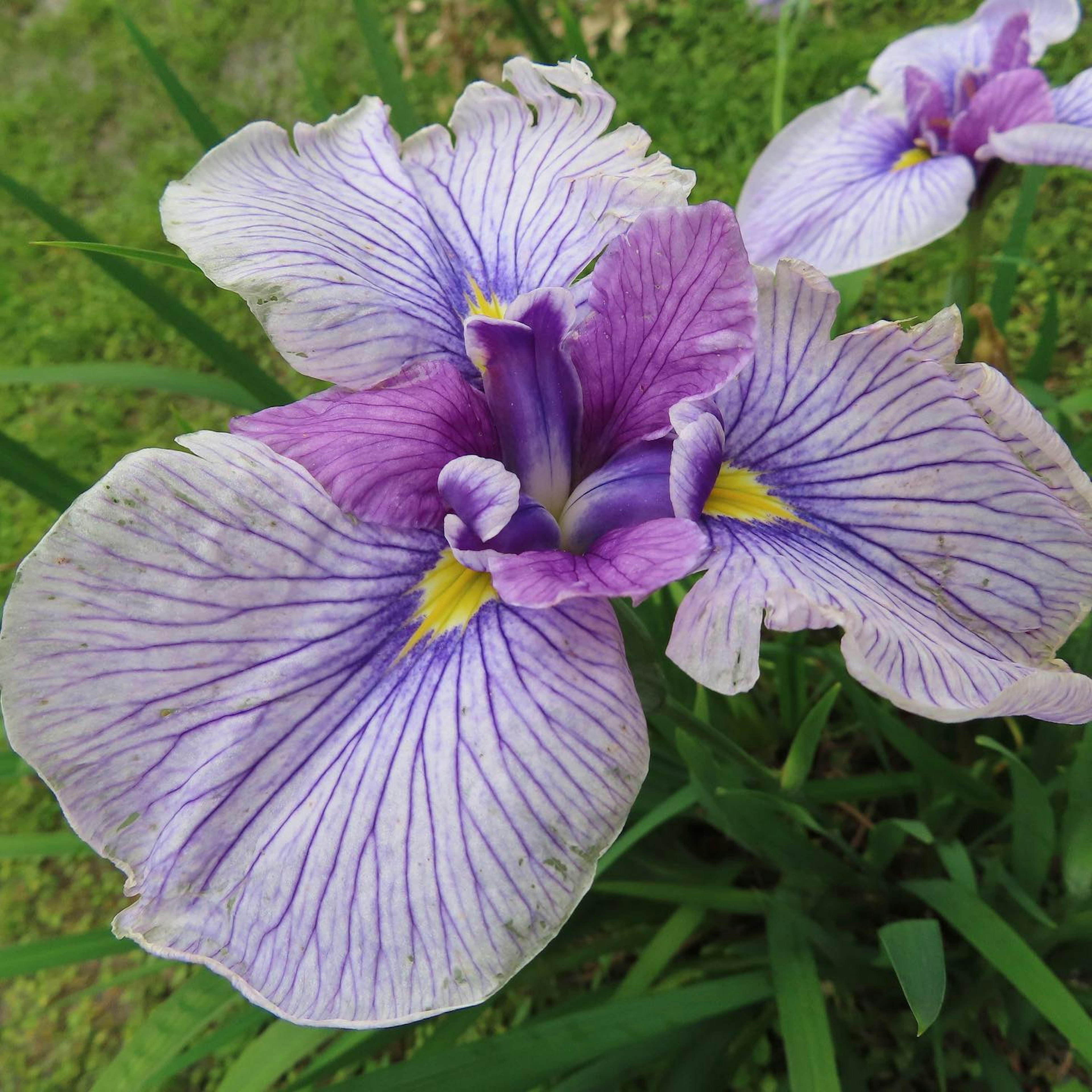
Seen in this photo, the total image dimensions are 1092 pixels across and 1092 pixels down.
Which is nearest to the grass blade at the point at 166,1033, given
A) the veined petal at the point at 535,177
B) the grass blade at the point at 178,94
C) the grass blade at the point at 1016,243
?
the veined petal at the point at 535,177

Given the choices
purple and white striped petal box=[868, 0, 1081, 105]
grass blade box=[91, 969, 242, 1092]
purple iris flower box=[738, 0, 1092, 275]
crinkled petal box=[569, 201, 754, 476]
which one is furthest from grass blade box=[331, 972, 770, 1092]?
purple and white striped petal box=[868, 0, 1081, 105]

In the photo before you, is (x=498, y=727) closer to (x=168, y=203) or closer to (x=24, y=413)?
(x=168, y=203)

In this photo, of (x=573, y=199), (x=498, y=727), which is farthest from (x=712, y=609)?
(x=573, y=199)

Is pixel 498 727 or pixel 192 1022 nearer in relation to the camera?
pixel 498 727

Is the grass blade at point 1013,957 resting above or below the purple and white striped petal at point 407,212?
below

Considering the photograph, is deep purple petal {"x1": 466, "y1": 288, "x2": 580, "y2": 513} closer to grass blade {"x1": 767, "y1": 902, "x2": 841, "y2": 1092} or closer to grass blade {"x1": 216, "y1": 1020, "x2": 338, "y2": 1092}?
grass blade {"x1": 767, "y1": 902, "x2": 841, "y2": 1092}

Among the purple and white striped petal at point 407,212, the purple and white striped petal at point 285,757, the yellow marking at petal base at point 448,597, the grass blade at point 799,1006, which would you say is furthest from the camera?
the grass blade at point 799,1006

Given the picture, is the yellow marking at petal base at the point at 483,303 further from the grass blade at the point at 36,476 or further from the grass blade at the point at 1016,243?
the grass blade at the point at 1016,243
